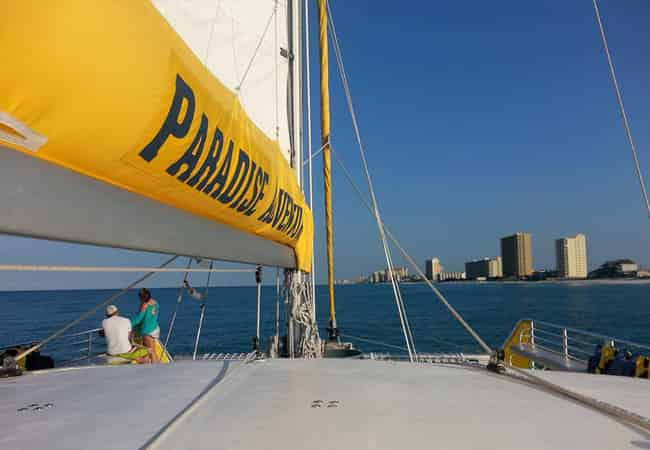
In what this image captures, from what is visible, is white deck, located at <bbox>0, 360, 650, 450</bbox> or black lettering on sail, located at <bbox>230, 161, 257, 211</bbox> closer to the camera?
white deck, located at <bbox>0, 360, 650, 450</bbox>

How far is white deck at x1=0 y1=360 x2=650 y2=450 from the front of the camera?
1.27m

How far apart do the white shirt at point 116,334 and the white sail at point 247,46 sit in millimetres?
2507

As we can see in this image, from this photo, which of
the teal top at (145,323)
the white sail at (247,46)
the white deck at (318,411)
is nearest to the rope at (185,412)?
the white deck at (318,411)

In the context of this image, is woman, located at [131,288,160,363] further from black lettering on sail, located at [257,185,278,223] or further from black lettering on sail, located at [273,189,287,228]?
black lettering on sail, located at [257,185,278,223]

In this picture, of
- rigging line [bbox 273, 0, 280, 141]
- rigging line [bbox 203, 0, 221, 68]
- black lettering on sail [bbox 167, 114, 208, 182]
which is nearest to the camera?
black lettering on sail [bbox 167, 114, 208, 182]

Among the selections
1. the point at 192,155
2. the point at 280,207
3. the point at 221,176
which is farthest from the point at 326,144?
the point at 192,155

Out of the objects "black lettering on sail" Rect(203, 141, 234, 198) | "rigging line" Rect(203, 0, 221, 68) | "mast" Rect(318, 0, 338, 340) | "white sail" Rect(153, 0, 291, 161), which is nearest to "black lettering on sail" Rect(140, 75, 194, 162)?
"black lettering on sail" Rect(203, 141, 234, 198)

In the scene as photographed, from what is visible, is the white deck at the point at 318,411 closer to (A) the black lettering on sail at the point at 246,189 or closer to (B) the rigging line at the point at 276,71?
(A) the black lettering on sail at the point at 246,189

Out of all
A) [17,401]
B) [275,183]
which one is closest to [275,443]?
[17,401]

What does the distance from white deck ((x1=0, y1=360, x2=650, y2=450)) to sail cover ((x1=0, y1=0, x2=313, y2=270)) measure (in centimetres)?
81

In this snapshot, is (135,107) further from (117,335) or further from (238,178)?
(117,335)

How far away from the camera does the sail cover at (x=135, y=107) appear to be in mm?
806

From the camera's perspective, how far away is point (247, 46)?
2.99m

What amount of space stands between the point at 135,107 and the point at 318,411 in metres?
1.19
